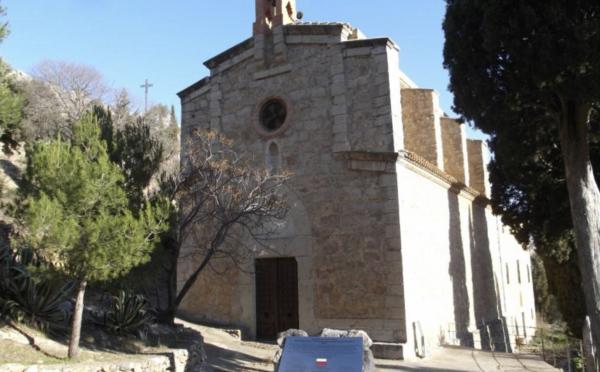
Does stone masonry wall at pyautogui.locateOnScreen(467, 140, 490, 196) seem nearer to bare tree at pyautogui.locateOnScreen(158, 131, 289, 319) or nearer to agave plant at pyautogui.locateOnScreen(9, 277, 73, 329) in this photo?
bare tree at pyautogui.locateOnScreen(158, 131, 289, 319)

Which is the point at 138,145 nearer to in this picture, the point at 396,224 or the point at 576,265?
the point at 396,224

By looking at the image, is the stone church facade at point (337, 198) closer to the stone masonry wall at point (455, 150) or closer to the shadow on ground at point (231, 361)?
the shadow on ground at point (231, 361)

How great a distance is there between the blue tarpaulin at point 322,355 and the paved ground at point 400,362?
3.68 meters

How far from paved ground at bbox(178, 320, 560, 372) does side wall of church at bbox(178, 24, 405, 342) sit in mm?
872

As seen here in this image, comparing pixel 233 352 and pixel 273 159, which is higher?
pixel 273 159

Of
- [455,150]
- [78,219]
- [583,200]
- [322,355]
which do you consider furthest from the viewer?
[455,150]

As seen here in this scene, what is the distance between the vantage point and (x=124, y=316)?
29.7ft

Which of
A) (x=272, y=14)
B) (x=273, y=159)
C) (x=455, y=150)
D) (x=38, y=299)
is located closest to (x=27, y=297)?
(x=38, y=299)

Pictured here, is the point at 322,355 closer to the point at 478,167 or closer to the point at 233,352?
the point at 233,352

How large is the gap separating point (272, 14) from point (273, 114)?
9.41ft

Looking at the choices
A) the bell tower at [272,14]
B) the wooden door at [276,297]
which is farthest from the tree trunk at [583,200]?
the bell tower at [272,14]

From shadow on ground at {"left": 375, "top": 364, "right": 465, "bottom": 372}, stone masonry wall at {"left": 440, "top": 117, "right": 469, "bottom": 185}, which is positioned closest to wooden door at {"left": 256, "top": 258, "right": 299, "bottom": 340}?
shadow on ground at {"left": 375, "top": 364, "right": 465, "bottom": 372}

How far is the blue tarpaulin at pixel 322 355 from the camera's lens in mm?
6051

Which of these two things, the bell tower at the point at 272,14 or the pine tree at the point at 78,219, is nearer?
the pine tree at the point at 78,219
